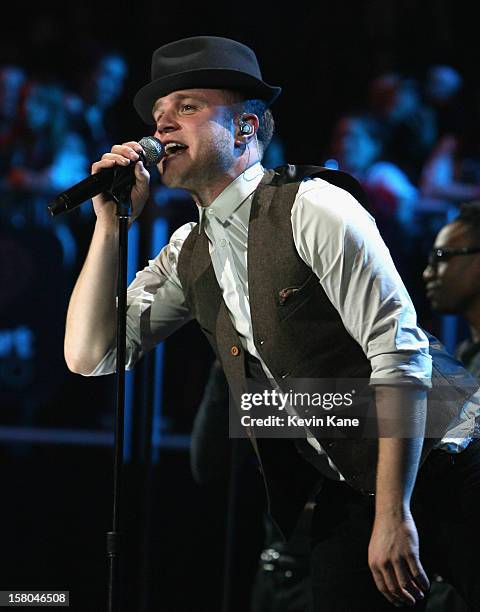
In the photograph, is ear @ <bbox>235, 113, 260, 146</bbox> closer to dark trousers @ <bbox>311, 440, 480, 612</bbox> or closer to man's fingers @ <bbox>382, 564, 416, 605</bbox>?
dark trousers @ <bbox>311, 440, 480, 612</bbox>

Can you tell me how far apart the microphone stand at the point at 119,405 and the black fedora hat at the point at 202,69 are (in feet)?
1.18

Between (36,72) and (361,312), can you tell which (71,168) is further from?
(361,312)

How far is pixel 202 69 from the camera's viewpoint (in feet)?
7.57

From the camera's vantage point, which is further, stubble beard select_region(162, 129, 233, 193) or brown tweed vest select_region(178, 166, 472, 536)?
stubble beard select_region(162, 129, 233, 193)

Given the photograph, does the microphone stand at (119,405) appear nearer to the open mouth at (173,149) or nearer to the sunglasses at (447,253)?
the open mouth at (173,149)

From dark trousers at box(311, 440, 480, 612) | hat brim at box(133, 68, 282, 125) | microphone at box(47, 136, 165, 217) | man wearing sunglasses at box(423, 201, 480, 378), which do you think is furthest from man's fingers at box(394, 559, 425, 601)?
man wearing sunglasses at box(423, 201, 480, 378)

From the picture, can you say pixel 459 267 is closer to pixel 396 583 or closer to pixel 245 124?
pixel 245 124

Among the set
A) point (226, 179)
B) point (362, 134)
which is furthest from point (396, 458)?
point (362, 134)

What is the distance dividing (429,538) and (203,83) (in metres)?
1.25

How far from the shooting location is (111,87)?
20.0 feet

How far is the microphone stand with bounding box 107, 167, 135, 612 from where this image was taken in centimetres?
203

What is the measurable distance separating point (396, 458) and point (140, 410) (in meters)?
1.74

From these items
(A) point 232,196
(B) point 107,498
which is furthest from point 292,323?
(B) point 107,498

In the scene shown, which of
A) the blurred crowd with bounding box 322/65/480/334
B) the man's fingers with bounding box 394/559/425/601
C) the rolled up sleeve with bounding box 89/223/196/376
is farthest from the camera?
the blurred crowd with bounding box 322/65/480/334
